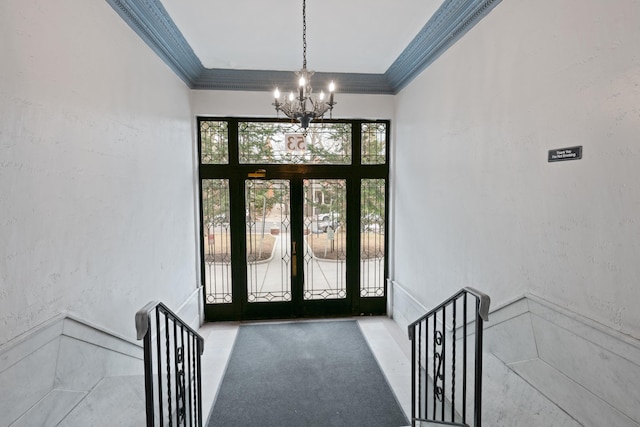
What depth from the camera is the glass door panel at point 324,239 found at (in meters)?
4.86

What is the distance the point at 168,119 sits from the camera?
142 inches

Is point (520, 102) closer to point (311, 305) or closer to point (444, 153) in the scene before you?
point (444, 153)

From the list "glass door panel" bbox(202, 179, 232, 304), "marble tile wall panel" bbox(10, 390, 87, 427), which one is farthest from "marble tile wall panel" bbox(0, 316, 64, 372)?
"glass door panel" bbox(202, 179, 232, 304)

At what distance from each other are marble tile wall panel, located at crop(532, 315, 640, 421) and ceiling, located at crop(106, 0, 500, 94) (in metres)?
2.29

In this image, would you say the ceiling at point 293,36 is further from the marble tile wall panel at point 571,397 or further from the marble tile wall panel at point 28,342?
the marble tile wall panel at point 571,397

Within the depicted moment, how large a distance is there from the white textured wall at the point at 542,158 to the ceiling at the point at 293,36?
0.32m

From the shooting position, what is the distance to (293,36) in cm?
344

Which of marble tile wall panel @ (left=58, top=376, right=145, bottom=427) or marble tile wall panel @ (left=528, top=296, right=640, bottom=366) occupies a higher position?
marble tile wall panel @ (left=528, top=296, right=640, bottom=366)

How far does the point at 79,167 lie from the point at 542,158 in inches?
110

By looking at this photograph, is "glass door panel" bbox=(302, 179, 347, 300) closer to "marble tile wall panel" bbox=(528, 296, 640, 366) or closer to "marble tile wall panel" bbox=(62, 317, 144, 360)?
"marble tile wall panel" bbox=(62, 317, 144, 360)

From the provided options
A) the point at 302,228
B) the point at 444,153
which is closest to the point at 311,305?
the point at 302,228

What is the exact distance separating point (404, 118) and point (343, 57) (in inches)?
43.6

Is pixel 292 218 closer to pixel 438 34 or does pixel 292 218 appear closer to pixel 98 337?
pixel 438 34

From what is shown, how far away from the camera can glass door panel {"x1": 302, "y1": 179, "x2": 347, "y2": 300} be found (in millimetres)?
4859
